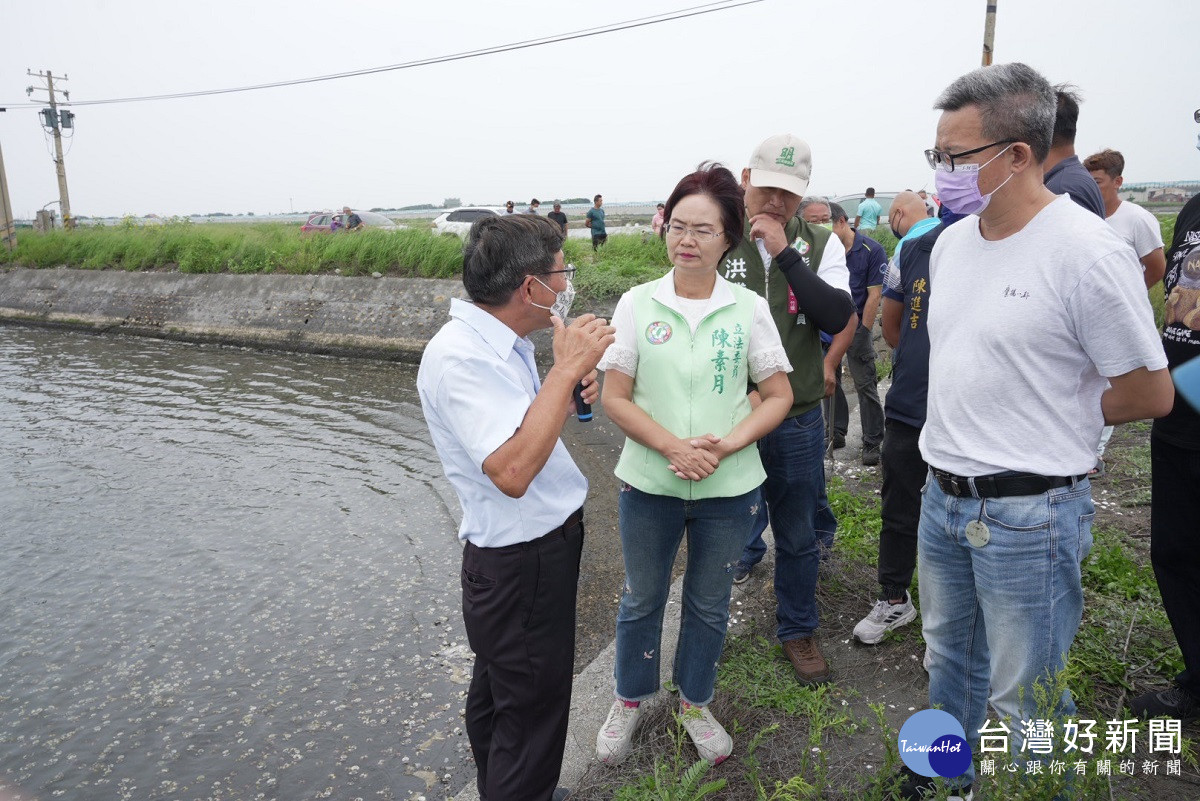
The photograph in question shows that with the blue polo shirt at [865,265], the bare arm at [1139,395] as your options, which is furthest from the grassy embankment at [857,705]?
the blue polo shirt at [865,265]

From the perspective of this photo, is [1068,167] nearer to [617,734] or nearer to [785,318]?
[785,318]

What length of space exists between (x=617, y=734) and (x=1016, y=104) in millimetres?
2256

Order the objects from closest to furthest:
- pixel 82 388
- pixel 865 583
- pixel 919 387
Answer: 1. pixel 919 387
2. pixel 865 583
3. pixel 82 388

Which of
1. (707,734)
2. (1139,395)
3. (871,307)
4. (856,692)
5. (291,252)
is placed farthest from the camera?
(291,252)

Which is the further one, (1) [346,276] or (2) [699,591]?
(1) [346,276]

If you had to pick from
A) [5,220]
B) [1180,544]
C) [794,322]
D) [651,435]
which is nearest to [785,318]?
[794,322]

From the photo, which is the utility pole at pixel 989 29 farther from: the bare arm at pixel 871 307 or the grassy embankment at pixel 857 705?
the grassy embankment at pixel 857 705

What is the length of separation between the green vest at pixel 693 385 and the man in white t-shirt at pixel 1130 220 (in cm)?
249

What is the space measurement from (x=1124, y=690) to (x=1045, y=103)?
2.16 metres

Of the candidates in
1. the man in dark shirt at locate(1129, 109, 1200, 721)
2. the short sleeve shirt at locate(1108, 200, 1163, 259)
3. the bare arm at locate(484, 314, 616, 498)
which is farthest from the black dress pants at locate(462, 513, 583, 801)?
the short sleeve shirt at locate(1108, 200, 1163, 259)

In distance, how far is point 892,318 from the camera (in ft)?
10.5

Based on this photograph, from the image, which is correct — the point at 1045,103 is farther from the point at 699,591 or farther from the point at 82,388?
the point at 82,388

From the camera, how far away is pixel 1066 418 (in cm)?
176

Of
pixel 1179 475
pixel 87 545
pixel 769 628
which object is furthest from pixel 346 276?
pixel 1179 475
